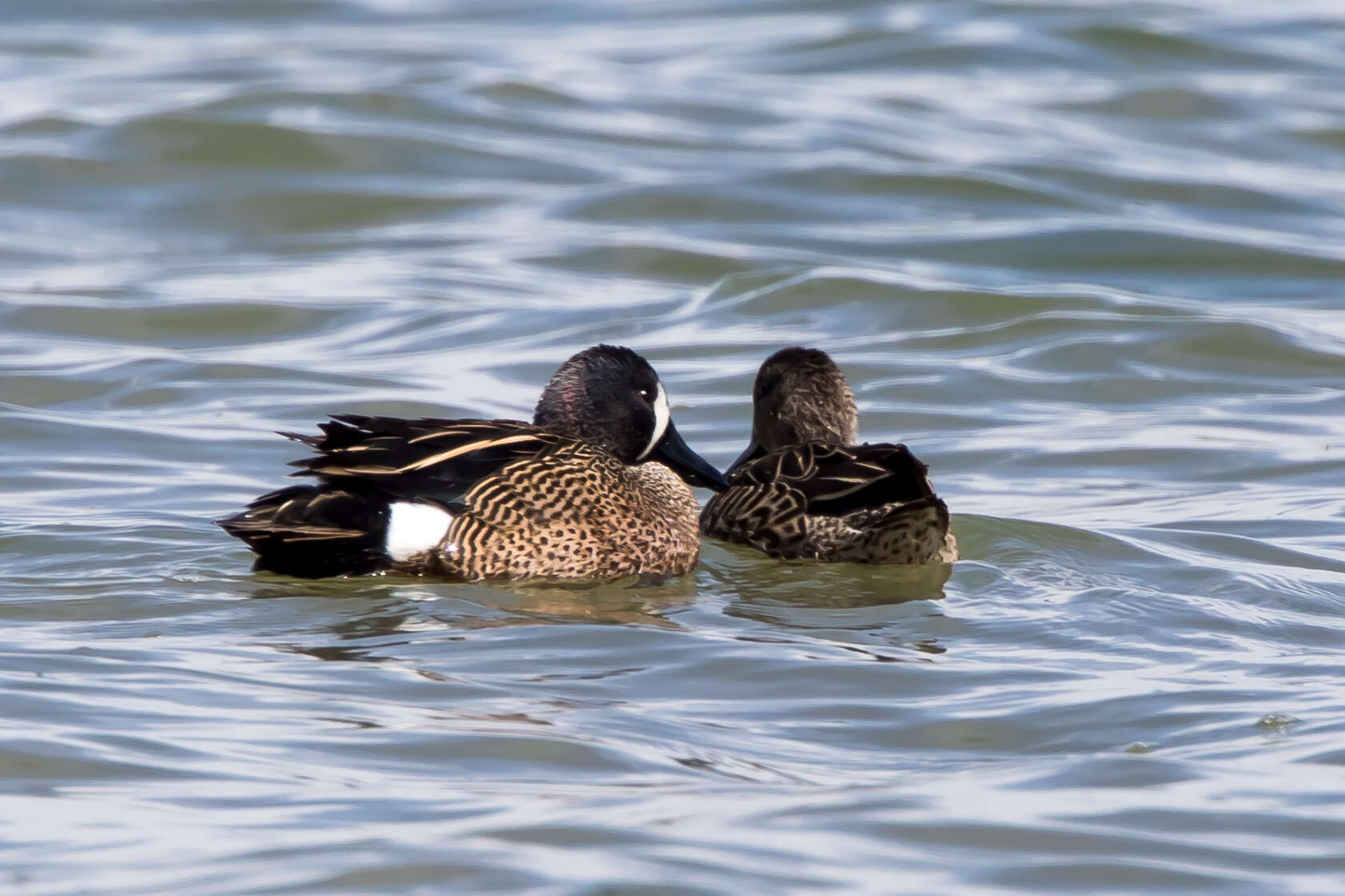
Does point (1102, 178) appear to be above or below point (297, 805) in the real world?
above

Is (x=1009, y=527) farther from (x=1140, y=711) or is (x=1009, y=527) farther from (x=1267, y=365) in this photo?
(x=1267, y=365)

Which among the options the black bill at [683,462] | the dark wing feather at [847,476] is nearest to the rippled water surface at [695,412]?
the dark wing feather at [847,476]

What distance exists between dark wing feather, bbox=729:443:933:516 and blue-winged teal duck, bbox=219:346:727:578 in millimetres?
451

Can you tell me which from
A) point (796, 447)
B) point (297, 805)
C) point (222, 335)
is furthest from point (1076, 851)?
point (222, 335)

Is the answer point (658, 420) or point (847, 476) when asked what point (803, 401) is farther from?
point (847, 476)

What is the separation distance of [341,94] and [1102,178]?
6.03 metres

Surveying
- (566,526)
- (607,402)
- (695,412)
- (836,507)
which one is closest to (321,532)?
(566,526)

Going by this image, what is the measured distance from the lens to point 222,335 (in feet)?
39.5

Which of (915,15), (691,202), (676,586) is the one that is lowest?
(676,586)

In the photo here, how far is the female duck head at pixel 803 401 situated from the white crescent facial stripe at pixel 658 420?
0.74 meters

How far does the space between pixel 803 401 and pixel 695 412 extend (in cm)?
194

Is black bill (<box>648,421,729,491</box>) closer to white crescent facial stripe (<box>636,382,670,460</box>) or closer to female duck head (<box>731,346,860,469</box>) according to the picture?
white crescent facial stripe (<box>636,382,670,460</box>)

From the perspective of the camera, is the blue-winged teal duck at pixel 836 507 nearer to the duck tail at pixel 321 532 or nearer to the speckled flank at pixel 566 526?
the speckled flank at pixel 566 526

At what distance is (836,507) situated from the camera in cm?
787
